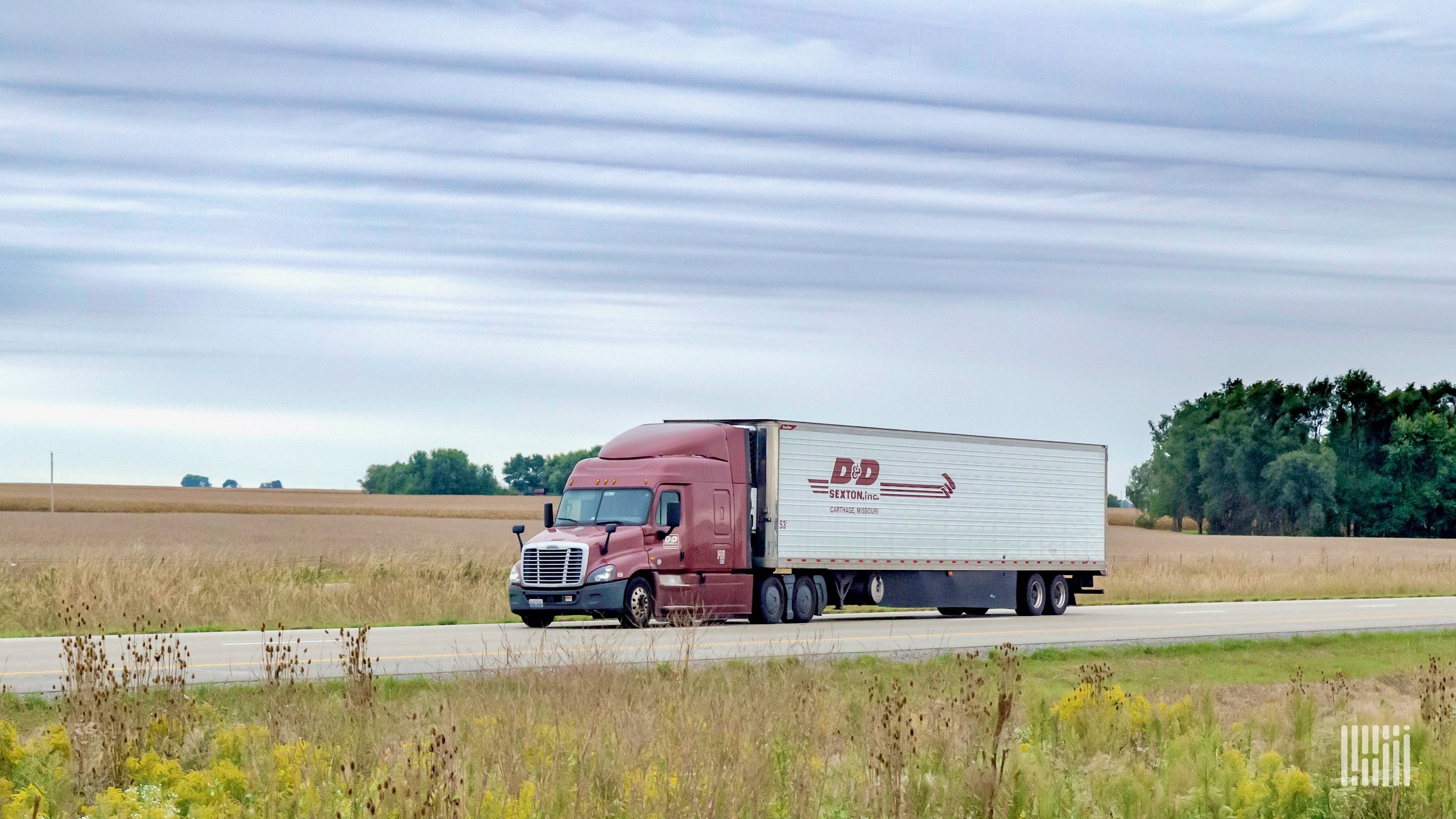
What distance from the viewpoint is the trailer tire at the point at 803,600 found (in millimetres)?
28016

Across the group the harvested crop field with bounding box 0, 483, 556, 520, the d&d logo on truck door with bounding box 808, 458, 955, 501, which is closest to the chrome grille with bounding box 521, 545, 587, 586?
the d&d logo on truck door with bounding box 808, 458, 955, 501

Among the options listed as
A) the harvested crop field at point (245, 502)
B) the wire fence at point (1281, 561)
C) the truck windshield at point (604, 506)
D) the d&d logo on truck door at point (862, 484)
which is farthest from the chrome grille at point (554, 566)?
the harvested crop field at point (245, 502)

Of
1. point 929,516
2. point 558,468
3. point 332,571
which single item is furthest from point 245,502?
point 929,516

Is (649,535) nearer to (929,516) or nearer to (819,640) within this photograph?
(929,516)

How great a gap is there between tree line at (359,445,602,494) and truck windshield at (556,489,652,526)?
131 meters

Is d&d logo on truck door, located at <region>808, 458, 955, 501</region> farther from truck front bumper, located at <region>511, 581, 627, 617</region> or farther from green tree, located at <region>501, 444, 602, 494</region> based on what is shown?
green tree, located at <region>501, 444, 602, 494</region>

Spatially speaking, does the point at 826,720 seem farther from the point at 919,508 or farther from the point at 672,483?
the point at 919,508

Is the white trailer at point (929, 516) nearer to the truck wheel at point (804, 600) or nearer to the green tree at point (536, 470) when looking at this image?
the truck wheel at point (804, 600)

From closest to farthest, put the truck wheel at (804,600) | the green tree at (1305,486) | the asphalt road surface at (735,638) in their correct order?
the asphalt road surface at (735,638) → the truck wheel at (804,600) → the green tree at (1305,486)

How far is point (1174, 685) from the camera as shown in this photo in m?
18.6

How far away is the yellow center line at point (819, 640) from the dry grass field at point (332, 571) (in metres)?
2.31

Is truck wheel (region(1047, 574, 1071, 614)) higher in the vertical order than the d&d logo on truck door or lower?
lower

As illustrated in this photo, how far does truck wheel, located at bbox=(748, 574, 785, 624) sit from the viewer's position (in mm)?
27328

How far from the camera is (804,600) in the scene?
92.4 ft
